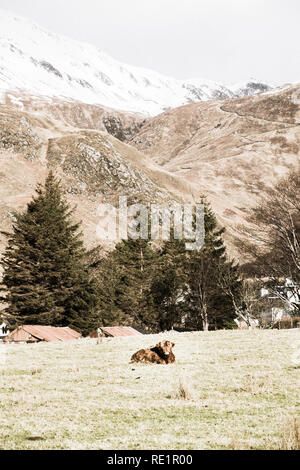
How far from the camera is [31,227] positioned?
54062mm

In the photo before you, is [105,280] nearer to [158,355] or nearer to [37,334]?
[37,334]

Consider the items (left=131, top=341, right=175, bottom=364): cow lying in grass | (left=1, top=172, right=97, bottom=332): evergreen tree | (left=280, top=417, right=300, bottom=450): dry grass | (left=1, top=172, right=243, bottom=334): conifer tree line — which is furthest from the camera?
(left=1, top=172, right=243, bottom=334): conifer tree line

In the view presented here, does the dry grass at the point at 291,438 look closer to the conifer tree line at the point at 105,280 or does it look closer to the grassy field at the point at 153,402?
the grassy field at the point at 153,402

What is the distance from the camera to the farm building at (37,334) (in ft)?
133

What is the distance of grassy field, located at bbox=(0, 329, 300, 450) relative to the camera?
808 cm

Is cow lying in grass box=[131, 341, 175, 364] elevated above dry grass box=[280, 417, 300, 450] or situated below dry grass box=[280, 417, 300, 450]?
above

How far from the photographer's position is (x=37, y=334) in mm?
40844

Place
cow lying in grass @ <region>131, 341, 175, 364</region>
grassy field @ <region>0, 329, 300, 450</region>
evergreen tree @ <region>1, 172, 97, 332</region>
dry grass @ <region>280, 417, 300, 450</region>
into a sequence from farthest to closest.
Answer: evergreen tree @ <region>1, 172, 97, 332</region> → cow lying in grass @ <region>131, 341, 175, 364</region> → grassy field @ <region>0, 329, 300, 450</region> → dry grass @ <region>280, 417, 300, 450</region>

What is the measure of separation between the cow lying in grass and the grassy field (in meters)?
0.60

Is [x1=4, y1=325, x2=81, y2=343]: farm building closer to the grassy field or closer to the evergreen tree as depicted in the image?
the evergreen tree

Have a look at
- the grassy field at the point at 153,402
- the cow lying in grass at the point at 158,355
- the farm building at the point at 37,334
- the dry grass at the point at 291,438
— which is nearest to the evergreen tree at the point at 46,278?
the farm building at the point at 37,334

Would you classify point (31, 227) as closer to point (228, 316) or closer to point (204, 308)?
point (204, 308)

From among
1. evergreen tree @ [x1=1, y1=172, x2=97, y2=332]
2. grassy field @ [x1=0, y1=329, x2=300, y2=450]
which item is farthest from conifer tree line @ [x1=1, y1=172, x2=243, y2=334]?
grassy field @ [x1=0, y1=329, x2=300, y2=450]
